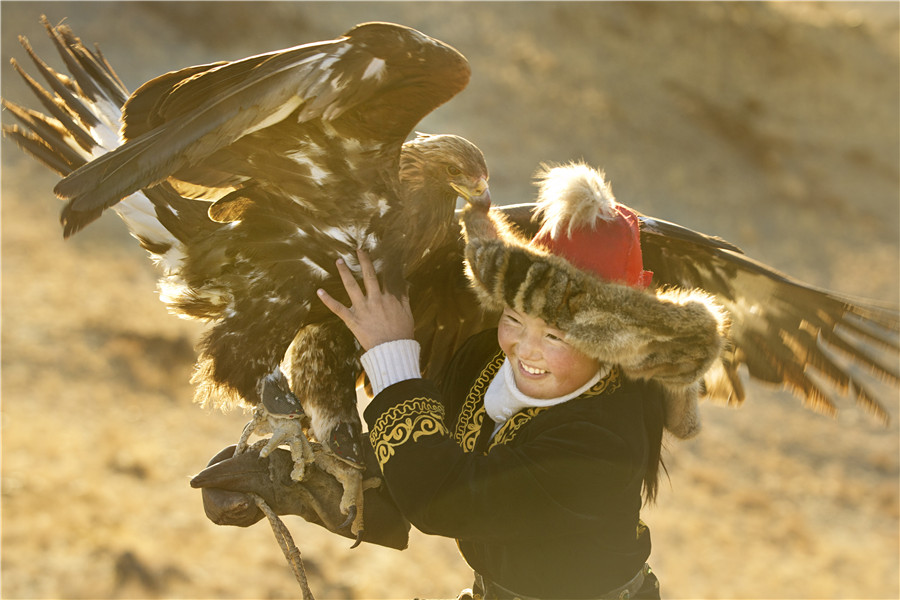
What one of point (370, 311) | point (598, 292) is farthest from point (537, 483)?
point (370, 311)

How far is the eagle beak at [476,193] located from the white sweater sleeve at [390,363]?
1.68 feet

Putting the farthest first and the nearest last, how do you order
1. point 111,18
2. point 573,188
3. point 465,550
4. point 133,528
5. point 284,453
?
point 111,18, point 133,528, point 284,453, point 465,550, point 573,188

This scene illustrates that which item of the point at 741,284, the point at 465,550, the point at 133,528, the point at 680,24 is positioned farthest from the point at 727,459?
the point at 680,24

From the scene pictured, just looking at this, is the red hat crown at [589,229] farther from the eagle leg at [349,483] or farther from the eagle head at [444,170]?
the eagle leg at [349,483]

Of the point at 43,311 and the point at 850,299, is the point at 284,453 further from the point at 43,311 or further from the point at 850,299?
the point at 43,311

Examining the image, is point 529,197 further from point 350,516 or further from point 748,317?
point 350,516

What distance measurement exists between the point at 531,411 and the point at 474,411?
25cm

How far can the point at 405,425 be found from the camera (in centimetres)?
163

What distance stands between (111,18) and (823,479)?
39.3 ft

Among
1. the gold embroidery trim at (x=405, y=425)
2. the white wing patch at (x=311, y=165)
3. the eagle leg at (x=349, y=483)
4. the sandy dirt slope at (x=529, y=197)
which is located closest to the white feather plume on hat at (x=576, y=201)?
the gold embroidery trim at (x=405, y=425)

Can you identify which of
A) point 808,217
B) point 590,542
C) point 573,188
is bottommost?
point 808,217

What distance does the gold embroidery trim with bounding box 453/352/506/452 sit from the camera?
1896 millimetres

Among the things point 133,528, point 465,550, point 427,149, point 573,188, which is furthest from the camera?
point 133,528

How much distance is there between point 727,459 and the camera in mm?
8133
